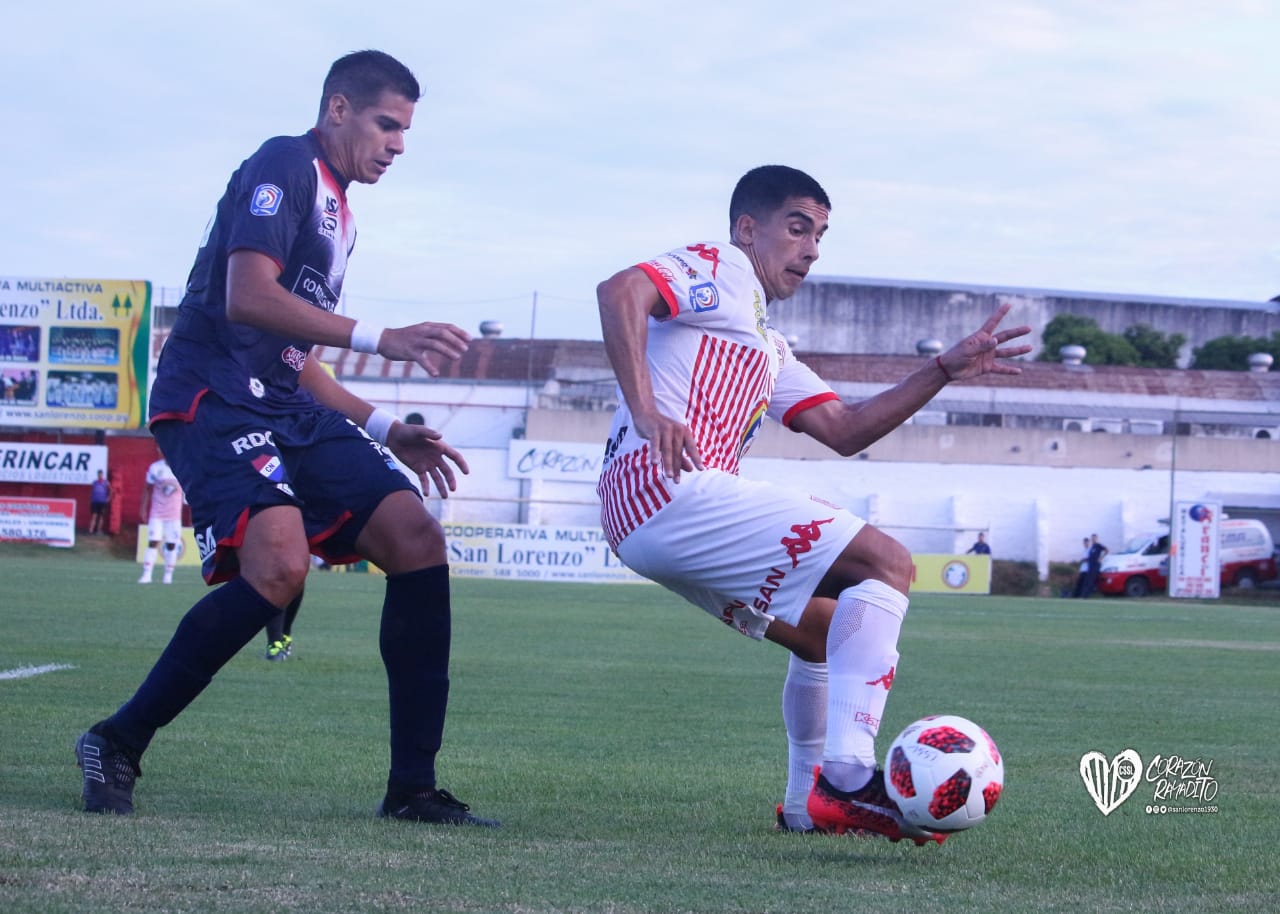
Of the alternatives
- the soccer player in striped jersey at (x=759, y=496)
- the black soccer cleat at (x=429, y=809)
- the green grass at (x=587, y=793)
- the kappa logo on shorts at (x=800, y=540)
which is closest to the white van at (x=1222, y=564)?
the green grass at (x=587, y=793)

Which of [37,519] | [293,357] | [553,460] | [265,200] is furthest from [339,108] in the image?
[553,460]

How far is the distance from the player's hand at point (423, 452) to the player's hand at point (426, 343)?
1023 millimetres

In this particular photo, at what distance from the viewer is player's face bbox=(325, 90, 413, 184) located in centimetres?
485

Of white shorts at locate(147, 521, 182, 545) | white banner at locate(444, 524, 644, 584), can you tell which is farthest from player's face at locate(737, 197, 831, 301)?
white banner at locate(444, 524, 644, 584)

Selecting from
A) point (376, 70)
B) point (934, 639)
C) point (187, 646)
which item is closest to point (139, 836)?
point (187, 646)

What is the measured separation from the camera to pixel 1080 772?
628cm

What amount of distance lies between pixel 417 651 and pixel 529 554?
2884 centimetres

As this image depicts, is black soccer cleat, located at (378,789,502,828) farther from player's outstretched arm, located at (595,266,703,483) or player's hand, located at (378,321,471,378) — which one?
player's hand, located at (378,321,471,378)

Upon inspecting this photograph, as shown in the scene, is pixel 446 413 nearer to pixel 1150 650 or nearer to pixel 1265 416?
pixel 1265 416

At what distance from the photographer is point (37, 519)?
37906 millimetres

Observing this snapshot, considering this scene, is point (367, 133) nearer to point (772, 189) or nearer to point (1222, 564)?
point (772, 189)

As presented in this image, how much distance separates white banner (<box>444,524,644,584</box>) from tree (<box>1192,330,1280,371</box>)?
135 ft

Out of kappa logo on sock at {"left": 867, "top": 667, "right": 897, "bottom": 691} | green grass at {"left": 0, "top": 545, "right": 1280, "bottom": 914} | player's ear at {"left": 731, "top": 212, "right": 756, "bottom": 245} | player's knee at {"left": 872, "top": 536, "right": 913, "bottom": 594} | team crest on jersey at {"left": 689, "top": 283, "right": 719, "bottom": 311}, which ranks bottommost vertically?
green grass at {"left": 0, "top": 545, "right": 1280, "bottom": 914}

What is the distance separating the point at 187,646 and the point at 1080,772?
11.9ft
